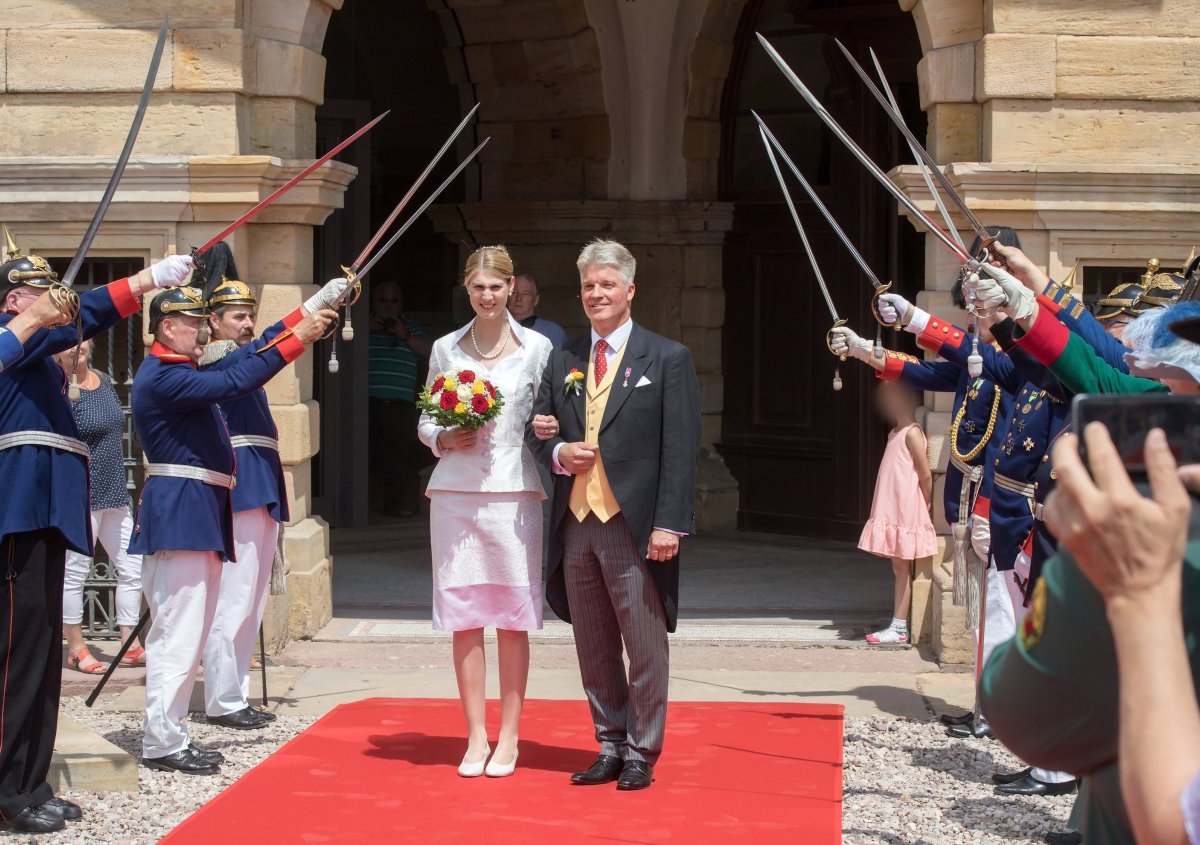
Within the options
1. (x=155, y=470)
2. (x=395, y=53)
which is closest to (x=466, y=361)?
(x=155, y=470)

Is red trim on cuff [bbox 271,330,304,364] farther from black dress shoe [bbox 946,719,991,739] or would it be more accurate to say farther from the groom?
black dress shoe [bbox 946,719,991,739]

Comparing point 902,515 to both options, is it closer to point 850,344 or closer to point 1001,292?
point 850,344

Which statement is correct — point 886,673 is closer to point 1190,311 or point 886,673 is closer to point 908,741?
point 908,741

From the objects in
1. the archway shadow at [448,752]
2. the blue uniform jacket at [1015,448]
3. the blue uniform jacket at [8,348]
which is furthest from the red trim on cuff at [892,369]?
the blue uniform jacket at [8,348]

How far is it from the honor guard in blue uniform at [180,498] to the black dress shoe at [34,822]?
62 centimetres

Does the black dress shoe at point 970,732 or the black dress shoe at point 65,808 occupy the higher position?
the black dress shoe at point 970,732

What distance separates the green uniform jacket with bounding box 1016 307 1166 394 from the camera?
13.1ft

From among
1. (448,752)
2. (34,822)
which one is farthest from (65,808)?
(448,752)

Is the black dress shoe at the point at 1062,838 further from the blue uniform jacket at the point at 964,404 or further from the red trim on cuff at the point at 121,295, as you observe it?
the red trim on cuff at the point at 121,295

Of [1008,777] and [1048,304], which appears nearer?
[1048,304]

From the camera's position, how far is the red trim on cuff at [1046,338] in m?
3.98

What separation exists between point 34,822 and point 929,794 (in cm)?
286

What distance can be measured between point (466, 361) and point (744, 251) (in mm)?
6140

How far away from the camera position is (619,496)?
5.25 metres
